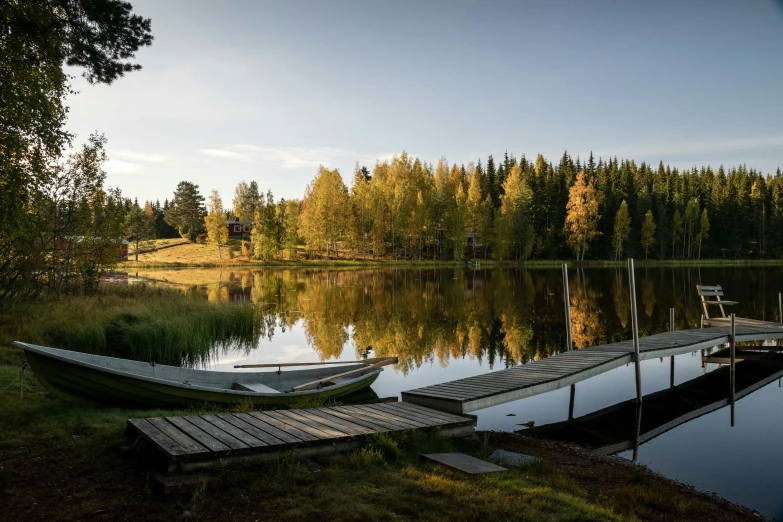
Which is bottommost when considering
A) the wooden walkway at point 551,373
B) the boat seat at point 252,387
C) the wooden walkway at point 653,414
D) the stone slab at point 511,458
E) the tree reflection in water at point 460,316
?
the wooden walkway at point 653,414

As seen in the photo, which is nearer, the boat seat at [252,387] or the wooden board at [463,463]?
the wooden board at [463,463]

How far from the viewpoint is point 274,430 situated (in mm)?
6395

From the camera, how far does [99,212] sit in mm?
21484

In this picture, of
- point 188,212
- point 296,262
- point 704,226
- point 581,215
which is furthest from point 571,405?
point 188,212

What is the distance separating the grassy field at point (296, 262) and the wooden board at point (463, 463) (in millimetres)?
64546

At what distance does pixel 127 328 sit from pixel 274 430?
9.44 meters

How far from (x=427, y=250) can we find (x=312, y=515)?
248ft

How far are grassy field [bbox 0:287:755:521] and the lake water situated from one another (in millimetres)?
2179

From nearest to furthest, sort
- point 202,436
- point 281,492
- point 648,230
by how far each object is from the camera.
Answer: point 281,492
point 202,436
point 648,230

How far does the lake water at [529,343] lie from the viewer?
362 inches

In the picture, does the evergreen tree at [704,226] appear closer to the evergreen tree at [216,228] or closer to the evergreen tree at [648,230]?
the evergreen tree at [648,230]

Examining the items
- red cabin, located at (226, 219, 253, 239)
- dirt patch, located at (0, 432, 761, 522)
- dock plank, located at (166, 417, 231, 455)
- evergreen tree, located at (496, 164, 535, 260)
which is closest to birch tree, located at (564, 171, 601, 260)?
evergreen tree, located at (496, 164, 535, 260)

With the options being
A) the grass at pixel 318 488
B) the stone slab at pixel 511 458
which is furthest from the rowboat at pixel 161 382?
the stone slab at pixel 511 458

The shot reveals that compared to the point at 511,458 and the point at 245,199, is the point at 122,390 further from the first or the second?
the point at 245,199
